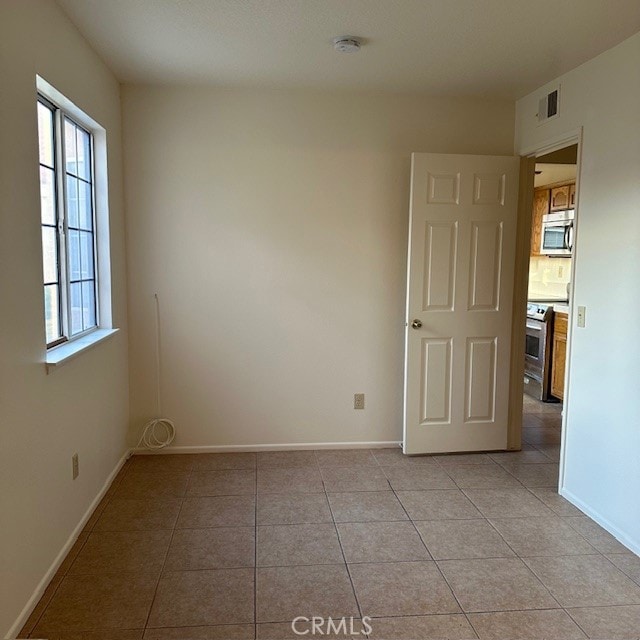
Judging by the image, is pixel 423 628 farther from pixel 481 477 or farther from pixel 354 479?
pixel 481 477

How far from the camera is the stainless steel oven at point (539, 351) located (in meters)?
5.29

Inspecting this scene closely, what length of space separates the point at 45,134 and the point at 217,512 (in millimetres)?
2070

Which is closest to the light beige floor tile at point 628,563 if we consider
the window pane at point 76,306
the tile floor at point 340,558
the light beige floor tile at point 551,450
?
the tile floor at point 340,558

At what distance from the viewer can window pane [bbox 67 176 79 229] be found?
9.35ft

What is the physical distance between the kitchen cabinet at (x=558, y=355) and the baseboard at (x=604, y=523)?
2126 millimetres

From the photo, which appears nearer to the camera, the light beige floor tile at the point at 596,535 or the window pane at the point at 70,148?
the light beige floor tile at the point at 596,535

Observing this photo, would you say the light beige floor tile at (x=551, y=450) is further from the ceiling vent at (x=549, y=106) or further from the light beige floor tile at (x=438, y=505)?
the ceiling vent at (x=549, y=106)

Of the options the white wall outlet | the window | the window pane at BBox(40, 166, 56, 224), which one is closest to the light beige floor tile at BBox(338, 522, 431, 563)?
the white wall outlet

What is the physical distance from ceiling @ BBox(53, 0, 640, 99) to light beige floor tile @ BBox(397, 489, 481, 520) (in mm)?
2456

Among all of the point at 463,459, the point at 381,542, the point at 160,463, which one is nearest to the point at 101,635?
the point at 381,542

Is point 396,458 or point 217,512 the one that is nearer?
point 217,512

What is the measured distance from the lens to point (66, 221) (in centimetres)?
277

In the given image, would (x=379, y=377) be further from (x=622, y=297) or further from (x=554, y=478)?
(x=622, y=297)

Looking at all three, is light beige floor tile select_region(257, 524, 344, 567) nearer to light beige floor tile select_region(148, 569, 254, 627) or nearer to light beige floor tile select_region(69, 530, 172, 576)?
light beige floor tile select_region(148, 569, 254, 627)
